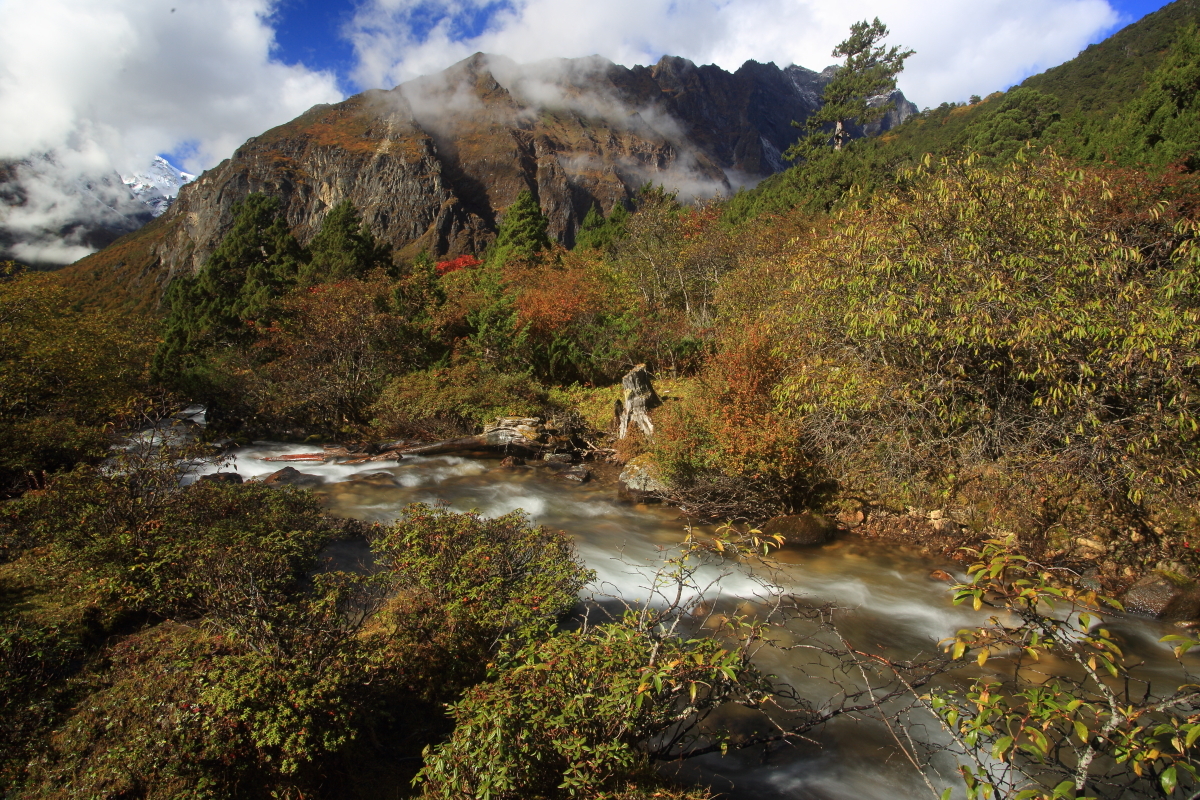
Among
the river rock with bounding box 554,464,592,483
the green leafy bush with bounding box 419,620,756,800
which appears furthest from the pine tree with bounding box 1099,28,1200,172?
the green leafy bush with bounding box 419,620,756,800

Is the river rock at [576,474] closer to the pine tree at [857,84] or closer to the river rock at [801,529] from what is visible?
the river rock at [801,529]

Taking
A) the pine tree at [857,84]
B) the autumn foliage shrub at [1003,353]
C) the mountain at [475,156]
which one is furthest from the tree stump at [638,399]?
the mountain at [475,156]

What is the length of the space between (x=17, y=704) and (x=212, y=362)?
56.5ft

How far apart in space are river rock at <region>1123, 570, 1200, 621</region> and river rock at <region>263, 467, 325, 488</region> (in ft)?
50.6

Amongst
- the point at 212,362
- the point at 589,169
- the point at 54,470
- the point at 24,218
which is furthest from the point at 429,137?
the point at 54,470

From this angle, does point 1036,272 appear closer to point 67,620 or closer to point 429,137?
point 67,620

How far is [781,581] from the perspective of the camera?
9.50m

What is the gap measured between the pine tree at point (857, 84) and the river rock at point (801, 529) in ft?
94.0

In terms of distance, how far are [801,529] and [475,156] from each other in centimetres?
11662

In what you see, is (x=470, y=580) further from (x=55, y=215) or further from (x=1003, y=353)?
(x=55, y=215)

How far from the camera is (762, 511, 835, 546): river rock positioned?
36.8 feet

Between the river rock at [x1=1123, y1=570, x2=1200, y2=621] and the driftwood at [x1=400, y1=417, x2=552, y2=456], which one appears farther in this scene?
the driftwood at [x1=400, y1=417, x2=552, y2=456]

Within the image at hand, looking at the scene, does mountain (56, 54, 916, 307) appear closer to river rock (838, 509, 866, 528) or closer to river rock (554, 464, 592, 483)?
river rock (554, 464, 592, 483)

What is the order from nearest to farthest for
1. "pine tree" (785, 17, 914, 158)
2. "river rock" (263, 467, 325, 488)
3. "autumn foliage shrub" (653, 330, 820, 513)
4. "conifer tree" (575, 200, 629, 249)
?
1. "autumn foliage shrub" (653, 330, 820, 513)
2. "river rock" (263, 467, 325, 488)
3. "conifer tree" (575, 200, 629, 249)
4. "pine tree" (785, 17, 914, 158)
